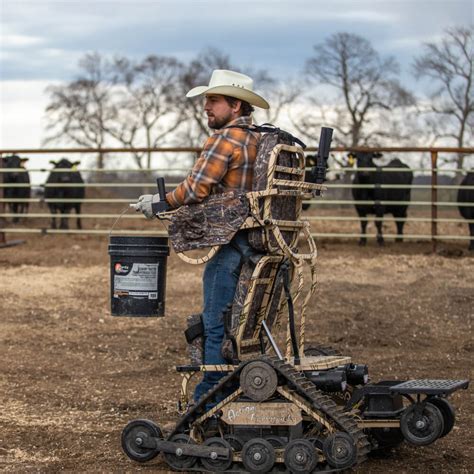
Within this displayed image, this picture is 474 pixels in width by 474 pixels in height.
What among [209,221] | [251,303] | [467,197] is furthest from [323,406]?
[467,197]

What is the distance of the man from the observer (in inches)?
217

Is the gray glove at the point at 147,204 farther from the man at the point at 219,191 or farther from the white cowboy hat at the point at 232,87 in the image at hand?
the white cowboy hat at the point at 232,87

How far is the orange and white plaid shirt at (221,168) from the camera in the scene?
18.0ft

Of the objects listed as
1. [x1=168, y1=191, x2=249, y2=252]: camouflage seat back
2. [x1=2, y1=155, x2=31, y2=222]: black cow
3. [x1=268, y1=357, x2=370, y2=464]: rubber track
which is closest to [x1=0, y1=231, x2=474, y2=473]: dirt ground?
[x1=268, y1=357, x2=370, y2=464]: rubber track

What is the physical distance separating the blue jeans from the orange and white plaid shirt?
276 millimetres

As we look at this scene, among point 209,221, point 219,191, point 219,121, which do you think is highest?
point 219,121

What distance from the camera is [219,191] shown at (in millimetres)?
5621

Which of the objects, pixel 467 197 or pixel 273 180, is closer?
pixel 273 180

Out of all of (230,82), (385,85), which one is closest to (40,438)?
(230,82)

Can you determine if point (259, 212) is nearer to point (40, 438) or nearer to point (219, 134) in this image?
point (219, 134)

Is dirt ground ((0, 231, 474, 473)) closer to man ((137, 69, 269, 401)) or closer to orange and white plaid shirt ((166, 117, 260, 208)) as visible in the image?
man ((137, 69, 269, 401))

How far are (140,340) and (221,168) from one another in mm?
4473

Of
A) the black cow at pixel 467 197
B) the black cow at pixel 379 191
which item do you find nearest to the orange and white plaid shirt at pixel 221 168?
the black cow at pixel 379 191

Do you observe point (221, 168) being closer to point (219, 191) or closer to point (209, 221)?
point (219, 191)
